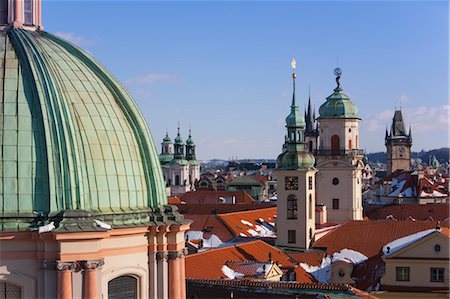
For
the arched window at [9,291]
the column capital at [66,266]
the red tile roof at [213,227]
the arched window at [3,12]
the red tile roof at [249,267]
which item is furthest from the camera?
the red tile roof at [213,227]

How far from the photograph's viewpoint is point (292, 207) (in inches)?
2148

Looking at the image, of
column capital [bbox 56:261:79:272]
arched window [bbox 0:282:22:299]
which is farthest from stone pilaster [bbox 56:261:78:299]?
arched window [bbox 0:282:22:299]

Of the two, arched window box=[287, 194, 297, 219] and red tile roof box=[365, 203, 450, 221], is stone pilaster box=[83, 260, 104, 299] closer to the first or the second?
arched window box=[287, 194, 297, 219]

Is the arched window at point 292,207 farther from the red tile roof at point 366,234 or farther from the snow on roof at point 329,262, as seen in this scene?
the snow on roof at point 329,262

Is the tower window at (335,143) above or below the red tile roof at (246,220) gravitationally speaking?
above

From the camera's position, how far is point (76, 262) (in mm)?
15500

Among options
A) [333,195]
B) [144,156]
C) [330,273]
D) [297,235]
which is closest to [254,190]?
[333,195]

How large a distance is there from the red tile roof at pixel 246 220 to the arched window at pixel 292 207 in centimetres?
616

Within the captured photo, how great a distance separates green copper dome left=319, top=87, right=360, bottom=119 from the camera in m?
66.1

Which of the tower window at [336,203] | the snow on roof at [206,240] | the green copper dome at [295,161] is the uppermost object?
the green copper dome at [295,161]

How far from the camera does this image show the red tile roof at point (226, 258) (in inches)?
1427

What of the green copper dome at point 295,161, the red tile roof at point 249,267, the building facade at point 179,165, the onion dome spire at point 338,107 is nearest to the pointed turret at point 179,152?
the building facade at point 179,165

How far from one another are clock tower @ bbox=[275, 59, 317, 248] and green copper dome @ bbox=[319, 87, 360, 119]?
11844 millimetres

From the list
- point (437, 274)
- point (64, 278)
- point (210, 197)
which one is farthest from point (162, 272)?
point (210, 197)
